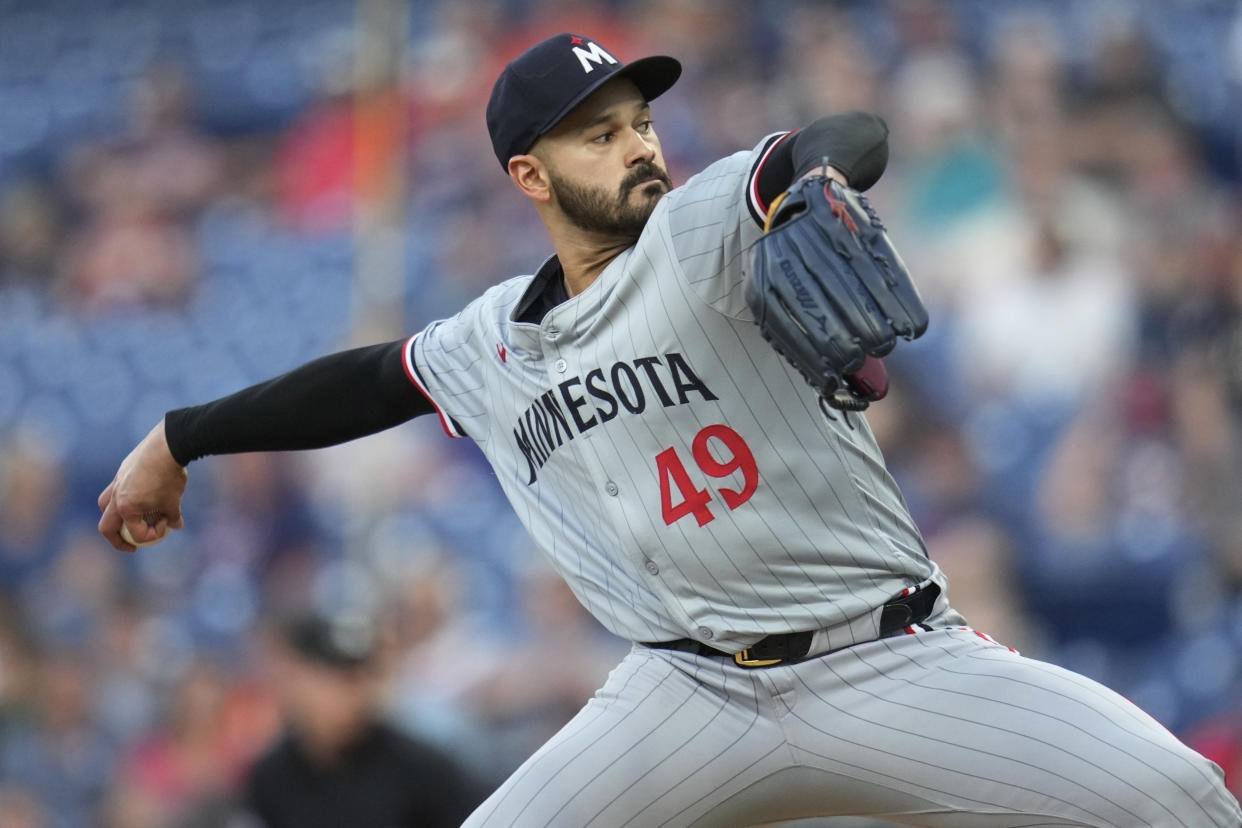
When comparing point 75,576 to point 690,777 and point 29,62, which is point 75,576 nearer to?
point 29,62

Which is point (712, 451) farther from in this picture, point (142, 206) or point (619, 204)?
point (142, 206)

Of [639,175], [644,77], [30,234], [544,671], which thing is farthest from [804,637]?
[30,234]

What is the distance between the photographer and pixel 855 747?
2229mm

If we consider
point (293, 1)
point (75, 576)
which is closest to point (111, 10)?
point (293, 1)

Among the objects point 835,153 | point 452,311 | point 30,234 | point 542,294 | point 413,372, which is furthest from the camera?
point 30,234

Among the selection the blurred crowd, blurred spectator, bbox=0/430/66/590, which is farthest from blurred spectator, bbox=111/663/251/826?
blurred spectator, bbox=0/430/66/590

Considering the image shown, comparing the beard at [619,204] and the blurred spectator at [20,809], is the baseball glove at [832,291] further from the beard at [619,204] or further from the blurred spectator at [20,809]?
the blurred spectator at [20,809]

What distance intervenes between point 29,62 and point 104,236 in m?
2.03

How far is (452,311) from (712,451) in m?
4.82

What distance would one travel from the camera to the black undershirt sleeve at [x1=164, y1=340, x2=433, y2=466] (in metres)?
2.72

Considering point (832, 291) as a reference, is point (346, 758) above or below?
below

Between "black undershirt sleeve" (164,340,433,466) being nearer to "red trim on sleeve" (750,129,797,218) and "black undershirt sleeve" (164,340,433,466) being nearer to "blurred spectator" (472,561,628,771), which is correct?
"red trim on sleeve" (750,129,797,218)

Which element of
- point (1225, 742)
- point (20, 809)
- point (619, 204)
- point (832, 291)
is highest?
point (619, 204)

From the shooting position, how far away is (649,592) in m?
2.42
